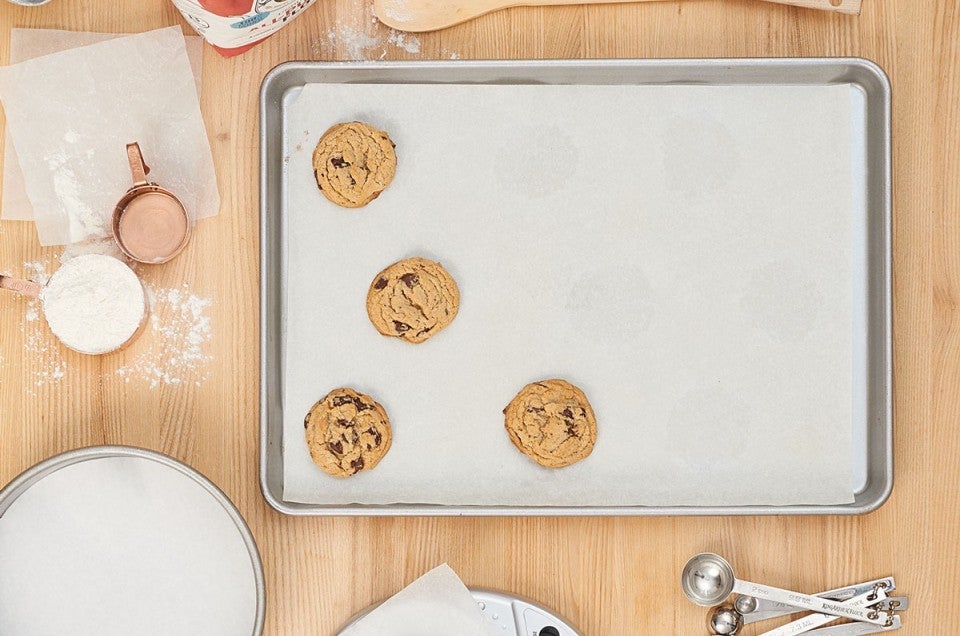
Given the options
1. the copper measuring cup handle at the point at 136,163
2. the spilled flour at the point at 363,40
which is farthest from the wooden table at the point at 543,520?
the copper measuring cup handle at the point at 136,163

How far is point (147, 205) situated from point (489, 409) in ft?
1.69

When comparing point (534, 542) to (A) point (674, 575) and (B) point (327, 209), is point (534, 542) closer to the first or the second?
(A) point (674, 575)

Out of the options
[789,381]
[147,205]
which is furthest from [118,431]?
[789,381]

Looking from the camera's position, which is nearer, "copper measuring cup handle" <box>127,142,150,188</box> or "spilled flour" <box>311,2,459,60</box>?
"copper measuring cup handle" <box>127,142,150,188</box>

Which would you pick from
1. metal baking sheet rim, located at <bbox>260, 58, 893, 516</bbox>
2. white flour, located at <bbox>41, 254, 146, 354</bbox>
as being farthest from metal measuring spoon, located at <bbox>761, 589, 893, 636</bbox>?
white flour, located at <bbox>41, 254, 146, 354</bbox>

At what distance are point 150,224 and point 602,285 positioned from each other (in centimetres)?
59

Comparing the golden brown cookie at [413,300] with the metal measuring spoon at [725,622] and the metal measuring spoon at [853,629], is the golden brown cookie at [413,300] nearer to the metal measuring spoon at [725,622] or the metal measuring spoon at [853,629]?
the metal measuring spoon at [725,622]

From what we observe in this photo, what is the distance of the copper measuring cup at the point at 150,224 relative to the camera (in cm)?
99

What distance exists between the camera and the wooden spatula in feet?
3.33

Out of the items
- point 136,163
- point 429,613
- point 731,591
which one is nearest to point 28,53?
point 136,163

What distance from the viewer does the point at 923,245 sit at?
3.45ft

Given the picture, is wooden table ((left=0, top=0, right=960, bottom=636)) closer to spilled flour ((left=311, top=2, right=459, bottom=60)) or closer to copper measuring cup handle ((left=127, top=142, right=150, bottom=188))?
spilled flour ((left=311, top=2, right=459, bottom=60))

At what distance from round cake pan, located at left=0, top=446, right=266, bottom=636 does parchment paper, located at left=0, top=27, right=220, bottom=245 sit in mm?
316

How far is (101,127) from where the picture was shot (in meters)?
1.03
